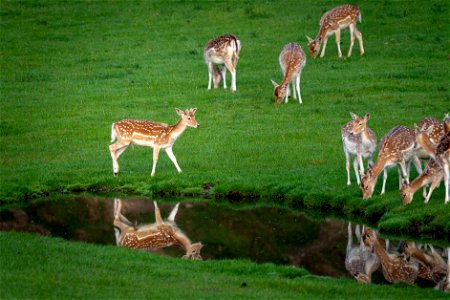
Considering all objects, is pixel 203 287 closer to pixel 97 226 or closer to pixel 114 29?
pixel 97 226

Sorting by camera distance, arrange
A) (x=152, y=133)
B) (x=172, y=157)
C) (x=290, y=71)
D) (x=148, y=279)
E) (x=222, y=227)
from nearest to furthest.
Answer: (x=148, y=279), (x=222, y=227), (x=152, y=133), (x=172, y=157), (x=290, y=71)

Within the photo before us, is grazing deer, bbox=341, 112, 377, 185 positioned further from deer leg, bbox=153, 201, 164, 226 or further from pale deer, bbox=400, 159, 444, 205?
deer leg, bbox=153, 201, 164, 226

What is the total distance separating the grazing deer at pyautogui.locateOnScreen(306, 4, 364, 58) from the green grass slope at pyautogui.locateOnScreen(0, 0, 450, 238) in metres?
0.63

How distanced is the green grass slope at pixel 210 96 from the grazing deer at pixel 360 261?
774 millimetres

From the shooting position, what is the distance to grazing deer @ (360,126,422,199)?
2086cm

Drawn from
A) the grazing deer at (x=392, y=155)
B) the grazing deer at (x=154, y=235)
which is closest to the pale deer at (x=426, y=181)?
the grazing deer at (x=392, y=155)

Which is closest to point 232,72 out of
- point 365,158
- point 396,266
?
point 365,158

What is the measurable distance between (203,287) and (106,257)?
7.93ft

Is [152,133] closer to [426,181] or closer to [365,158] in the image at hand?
[365,158]

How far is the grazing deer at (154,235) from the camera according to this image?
63.4 feet

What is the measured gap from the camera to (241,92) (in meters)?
30.4

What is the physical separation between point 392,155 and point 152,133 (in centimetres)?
519

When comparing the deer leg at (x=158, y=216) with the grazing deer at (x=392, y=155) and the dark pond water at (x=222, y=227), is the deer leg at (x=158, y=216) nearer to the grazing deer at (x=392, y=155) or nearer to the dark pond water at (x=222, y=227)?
the dark pond water at (x=222, y=227)

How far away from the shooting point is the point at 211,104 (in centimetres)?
2934
